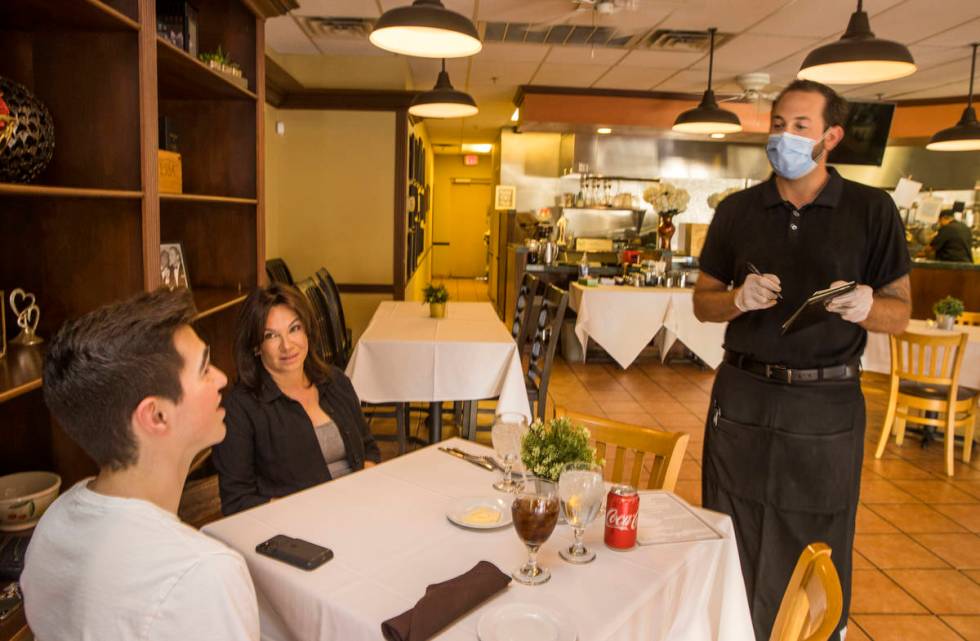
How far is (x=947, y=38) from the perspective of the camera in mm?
5336

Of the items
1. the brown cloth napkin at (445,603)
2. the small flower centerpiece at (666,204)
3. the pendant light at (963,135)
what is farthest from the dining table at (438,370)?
the pendant light at (963,135)

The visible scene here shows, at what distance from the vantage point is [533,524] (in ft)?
4.22

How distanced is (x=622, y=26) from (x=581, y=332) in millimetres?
2580

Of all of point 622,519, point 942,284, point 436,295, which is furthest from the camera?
point 942,284

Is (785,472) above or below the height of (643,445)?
below

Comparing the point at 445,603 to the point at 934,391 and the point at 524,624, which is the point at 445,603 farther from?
the point at 934,391

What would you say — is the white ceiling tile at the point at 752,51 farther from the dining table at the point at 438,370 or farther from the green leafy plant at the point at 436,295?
the dining table at the point at 438,370

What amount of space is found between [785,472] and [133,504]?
1824 millimetres

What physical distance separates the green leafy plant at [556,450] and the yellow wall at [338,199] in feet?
17.2

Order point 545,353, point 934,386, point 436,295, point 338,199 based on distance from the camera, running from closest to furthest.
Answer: point 545,353, point 436,295, point 934,386, point 338,199

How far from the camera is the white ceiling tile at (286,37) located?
205 inches

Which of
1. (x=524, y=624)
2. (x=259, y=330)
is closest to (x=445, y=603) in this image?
(x=524, y=624)

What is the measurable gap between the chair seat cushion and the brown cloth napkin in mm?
4080

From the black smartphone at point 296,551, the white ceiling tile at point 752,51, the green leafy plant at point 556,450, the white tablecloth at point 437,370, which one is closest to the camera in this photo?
the black smartphone at point 296,551
